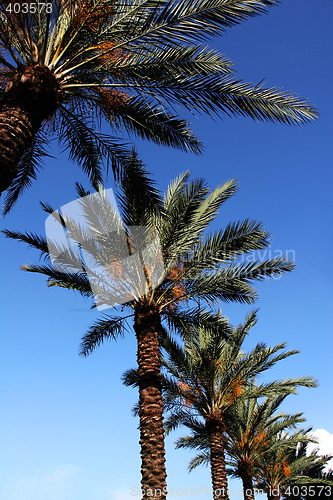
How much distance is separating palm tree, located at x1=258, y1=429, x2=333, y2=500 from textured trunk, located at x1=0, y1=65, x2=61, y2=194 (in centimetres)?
1859

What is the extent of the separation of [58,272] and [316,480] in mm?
18493

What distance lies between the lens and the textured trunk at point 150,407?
7.32 m

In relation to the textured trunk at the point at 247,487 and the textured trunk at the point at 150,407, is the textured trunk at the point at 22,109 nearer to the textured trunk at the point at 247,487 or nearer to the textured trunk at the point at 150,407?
the textured trunk at the point at 150,407

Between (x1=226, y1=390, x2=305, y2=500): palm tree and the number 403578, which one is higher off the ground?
the number 403578

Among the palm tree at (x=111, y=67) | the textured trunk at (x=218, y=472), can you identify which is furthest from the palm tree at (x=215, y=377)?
the palm tree at (x=111, y=67)

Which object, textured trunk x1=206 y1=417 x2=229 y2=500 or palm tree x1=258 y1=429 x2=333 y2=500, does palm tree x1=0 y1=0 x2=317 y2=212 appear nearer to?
textured trunk x1=206 y1=417 x2=229 y2=500

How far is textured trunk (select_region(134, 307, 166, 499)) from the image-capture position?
7324 mm

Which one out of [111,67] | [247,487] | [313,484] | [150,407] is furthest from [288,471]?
[111,67]

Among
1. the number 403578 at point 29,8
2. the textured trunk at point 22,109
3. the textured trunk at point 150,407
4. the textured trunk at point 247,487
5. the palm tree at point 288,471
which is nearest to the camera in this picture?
the textured trunk at point 22,109

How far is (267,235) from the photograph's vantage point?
9945 millimetres

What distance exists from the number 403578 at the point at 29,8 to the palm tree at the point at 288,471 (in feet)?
62.9

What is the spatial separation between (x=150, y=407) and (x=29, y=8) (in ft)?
22.5

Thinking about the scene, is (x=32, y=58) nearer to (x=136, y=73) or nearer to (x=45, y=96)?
(x=45, y=96)

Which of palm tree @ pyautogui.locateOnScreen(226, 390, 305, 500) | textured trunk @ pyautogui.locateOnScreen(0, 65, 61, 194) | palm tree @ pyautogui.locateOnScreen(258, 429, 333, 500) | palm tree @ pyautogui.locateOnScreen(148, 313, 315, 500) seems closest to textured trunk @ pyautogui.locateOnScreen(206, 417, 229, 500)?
palm tree @ pyautogui.locateOnScreen(148, 313, 315, 500)
